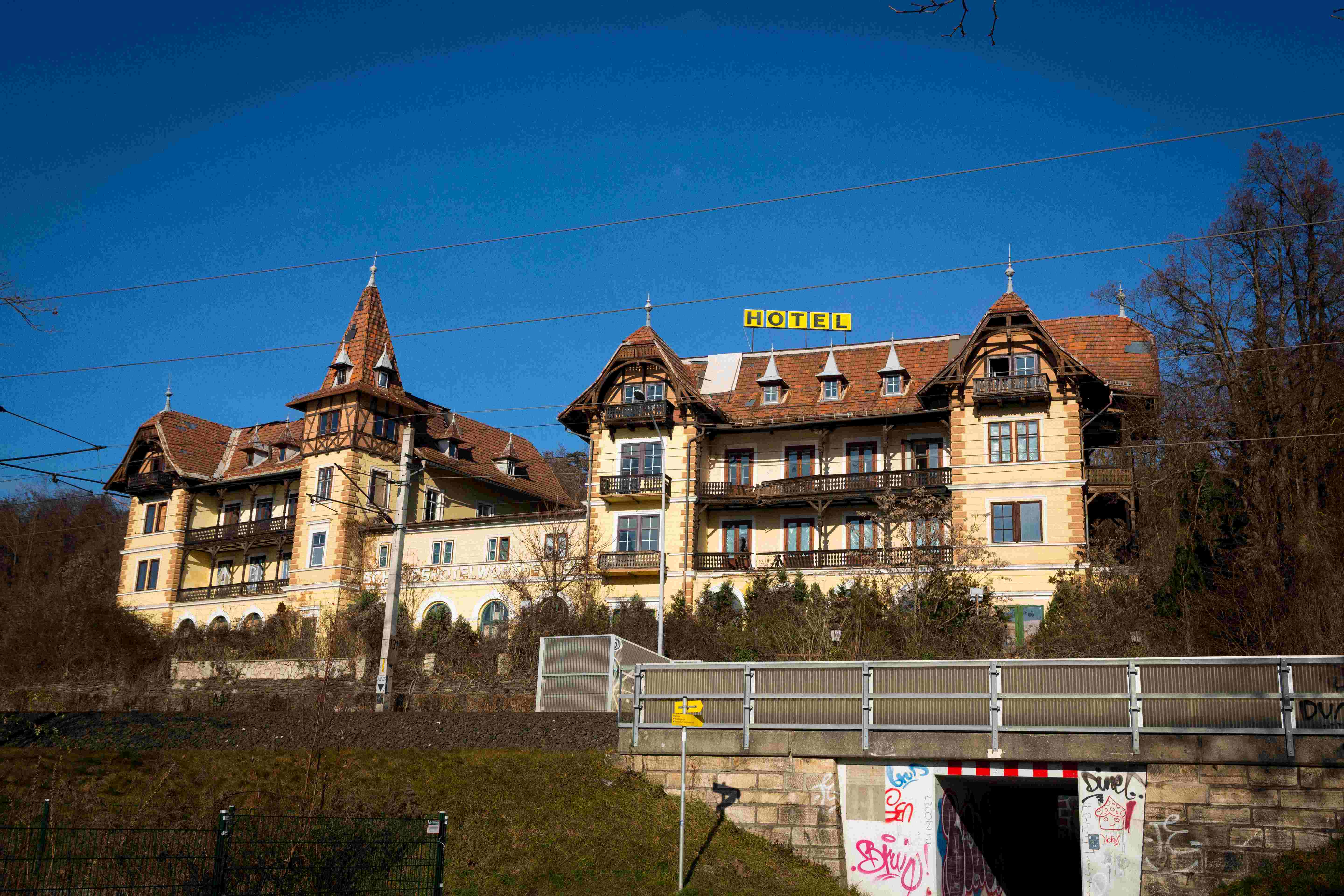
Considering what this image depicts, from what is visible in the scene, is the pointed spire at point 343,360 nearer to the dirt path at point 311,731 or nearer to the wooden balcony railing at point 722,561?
the wooden balcony railing at point 722,561

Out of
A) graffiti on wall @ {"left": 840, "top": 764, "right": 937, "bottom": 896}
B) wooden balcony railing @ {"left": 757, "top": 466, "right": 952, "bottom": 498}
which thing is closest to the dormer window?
wooden balcony railing @ {"left": 757, "top": 466, "right": 952, "bottom": 498}

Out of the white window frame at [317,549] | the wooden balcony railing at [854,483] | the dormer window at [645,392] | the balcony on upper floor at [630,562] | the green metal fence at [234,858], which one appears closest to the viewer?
the green metal fence at [234,858]

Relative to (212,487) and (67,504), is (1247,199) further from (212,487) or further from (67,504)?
(67,504)

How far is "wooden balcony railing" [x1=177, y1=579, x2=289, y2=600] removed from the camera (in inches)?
2219

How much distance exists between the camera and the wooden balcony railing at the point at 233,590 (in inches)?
2219

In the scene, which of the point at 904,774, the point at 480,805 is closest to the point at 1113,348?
the point at 904,774

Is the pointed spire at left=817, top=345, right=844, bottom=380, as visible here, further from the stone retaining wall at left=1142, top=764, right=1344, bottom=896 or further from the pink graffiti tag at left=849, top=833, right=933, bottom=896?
the stone retaining wall at left=1142, top=764, right=1344, bottom=896

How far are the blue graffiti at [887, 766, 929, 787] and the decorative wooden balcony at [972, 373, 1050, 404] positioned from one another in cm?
2285

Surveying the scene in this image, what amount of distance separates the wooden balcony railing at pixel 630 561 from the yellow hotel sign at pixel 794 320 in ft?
43.0

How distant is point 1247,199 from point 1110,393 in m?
8.22

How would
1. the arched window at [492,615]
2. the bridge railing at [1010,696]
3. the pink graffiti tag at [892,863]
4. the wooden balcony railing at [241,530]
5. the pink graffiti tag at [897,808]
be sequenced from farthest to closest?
the wooden balcony railing at [241,530] → the arched window at [492,615] → the pink graffiti tag at [897,808] → the pink graffiti tag at [892,863] → the bridge railing at [1010,696]

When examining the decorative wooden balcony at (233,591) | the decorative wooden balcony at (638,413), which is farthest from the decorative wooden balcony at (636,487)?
the decorative wooden balcony at (233,591)

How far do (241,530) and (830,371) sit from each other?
30664 millimetres

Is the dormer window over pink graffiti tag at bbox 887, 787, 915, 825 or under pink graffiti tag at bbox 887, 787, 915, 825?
over
